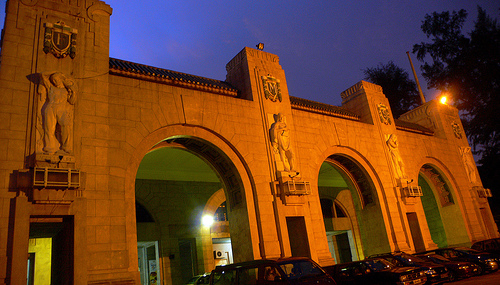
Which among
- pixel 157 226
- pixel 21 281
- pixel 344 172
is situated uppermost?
pixel 344 172

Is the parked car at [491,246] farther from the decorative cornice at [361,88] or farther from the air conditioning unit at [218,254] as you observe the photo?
the air conditioning unit at [218,254]

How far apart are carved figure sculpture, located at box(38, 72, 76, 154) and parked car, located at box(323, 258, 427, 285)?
8.96 metres

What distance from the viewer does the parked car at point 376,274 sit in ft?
35.5

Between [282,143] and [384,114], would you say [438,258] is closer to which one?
[282,143]

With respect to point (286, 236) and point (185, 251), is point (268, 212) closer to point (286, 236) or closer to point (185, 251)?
point (286, 236)

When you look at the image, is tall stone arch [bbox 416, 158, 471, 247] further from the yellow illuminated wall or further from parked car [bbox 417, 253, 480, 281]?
Result: the yellow illuminated wall

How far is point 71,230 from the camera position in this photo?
33.6ft

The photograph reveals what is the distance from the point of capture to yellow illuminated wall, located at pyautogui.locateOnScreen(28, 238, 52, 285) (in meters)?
15.8

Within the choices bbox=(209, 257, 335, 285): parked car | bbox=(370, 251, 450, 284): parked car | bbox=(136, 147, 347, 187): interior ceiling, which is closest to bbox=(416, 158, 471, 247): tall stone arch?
bbox=(136, 147, 347, 187): interior ceiling

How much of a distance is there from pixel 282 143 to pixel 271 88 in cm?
277

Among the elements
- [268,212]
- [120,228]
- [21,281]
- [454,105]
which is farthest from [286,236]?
[454,105]

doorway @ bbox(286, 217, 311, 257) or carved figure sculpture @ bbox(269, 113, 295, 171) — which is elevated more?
carved figure sculpture @ bbox(269, 113, 295, 171)

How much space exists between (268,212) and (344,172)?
7.41 m

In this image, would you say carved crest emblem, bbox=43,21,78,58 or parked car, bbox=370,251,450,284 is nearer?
carved crest emblem, bbox=43,21,78,58
